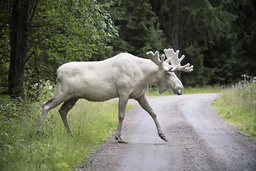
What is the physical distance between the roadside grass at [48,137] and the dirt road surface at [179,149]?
1.23ft

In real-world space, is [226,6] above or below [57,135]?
above

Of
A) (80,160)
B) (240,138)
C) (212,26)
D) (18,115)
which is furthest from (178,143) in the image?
(212,26)

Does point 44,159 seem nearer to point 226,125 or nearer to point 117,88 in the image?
point 117,88

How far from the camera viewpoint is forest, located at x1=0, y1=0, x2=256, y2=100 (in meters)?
10.1

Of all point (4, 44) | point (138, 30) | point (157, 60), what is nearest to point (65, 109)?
point (157, 60)

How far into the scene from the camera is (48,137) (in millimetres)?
6738

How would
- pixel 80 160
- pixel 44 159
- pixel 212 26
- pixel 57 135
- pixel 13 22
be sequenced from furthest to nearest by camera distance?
pixel 212 26 → pixel 13 22 → pixel 57 135 → pixel 80 160 → pixel 44 159

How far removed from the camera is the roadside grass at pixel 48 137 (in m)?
5.06

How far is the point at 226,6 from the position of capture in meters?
32.3

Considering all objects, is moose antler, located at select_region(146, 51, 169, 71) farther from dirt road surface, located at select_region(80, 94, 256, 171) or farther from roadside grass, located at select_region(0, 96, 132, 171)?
roadside grass, located at select_region(0, 96, 132, 171)

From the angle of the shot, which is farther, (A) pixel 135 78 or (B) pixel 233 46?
(B) pixel 233 46

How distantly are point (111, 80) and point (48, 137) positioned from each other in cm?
194

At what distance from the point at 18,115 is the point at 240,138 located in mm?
5804

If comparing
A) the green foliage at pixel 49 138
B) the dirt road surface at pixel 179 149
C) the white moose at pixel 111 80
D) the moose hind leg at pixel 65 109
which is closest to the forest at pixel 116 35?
the green foliage at pixel 49 138
